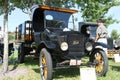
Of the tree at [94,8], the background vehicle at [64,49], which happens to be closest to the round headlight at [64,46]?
the background vehicle at [64,49]

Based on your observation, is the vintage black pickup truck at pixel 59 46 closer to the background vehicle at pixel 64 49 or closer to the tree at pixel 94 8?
the background vehicle at pixel 64 49

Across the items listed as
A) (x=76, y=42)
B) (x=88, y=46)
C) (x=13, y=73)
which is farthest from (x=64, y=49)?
(x=13, y=73)

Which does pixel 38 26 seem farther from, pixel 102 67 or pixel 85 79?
pixel 85 79

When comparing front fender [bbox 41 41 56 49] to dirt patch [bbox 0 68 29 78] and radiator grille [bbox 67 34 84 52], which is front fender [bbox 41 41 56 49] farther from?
dirt patch [bbox 0 68 29 78]

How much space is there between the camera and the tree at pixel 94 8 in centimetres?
2270

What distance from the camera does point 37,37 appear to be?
1119 cm

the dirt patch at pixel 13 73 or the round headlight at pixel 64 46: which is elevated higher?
the round headlight at pixel 64 46

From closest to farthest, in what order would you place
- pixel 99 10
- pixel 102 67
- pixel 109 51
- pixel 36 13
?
pixel 102 67, pixel 36 13, pixel 109 51, pixel 99 10

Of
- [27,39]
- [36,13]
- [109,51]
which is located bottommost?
[109,51]

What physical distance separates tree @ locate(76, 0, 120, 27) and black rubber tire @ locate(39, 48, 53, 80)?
1345 cm

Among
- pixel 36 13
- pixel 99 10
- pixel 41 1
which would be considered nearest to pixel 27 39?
pixel 36 13

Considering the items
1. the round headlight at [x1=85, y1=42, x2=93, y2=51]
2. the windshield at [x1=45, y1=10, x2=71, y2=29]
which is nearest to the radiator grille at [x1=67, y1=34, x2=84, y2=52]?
the round headlight at [x1=85, y1=42, x2=93, y2=51]

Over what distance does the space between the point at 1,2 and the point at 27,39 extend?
2647mm

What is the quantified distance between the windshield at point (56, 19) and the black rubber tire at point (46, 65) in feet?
5.71
